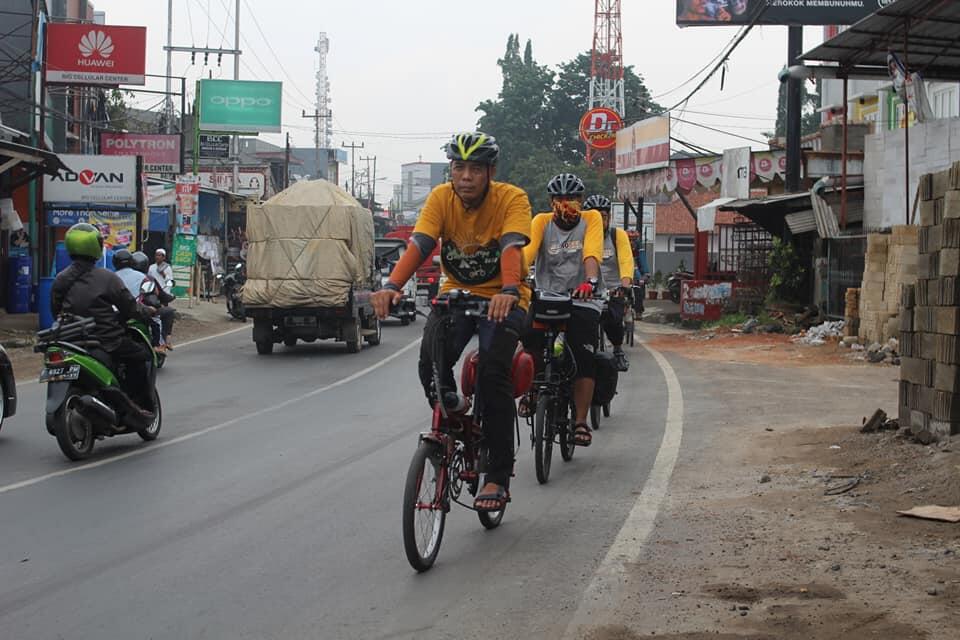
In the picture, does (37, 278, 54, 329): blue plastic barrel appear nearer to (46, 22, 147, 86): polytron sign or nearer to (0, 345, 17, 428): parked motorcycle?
(0, 345, 17, 428): parked motorcycle

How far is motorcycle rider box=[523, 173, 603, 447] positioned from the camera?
8766 mm

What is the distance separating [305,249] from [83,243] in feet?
38.1

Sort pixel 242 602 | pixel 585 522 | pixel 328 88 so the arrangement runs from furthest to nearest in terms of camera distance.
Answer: pixel 328 88, pixel 585 522, pixel 242 602

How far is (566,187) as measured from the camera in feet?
29.7

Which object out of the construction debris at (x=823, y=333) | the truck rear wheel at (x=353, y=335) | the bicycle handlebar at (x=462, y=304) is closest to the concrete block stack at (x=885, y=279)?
the construction debris at (x=823, y=333)

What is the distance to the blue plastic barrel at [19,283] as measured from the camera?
91.6 feet

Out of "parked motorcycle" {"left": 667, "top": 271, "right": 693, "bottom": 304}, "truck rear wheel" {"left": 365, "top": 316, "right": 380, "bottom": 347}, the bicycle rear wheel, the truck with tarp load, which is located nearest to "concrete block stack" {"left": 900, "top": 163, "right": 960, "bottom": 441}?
the bicycle rear wheel

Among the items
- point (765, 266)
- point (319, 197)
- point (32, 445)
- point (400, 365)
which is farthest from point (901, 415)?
point (765, 266)

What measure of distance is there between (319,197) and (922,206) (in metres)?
15.2

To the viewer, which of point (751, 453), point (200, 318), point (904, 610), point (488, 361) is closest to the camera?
point (904, 610)

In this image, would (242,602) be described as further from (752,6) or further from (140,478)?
(752,6)

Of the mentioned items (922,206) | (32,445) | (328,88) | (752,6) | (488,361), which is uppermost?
(328,88)

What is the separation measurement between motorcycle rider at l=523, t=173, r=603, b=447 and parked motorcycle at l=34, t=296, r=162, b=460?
3.46 m

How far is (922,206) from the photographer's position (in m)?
8.67
